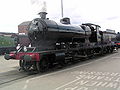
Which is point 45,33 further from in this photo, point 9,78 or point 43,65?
point 9,78

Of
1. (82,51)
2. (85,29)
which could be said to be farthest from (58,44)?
(85,29)

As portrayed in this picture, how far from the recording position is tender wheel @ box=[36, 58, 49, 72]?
28.6 feet

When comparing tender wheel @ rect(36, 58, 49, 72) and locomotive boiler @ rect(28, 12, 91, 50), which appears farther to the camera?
locomotive boiler @ rect(28, 12, 91, 50)

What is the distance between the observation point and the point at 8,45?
Answer: 2600 cm

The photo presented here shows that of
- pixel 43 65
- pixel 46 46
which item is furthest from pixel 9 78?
pixel 46 46

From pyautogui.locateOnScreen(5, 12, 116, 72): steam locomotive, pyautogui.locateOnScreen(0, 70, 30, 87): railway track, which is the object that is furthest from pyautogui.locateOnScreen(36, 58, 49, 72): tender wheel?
pyautogui.locateOnScreen(0, 70, 30, 87): railway track

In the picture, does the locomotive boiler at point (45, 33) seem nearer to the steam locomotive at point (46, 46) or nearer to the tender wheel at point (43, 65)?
the steam locomotive at point (46, 46)

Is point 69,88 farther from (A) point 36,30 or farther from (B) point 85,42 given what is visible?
(B) point 85,42

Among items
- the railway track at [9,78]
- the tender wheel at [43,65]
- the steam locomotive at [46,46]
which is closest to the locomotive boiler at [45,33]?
the steam locomotive at [46,46]

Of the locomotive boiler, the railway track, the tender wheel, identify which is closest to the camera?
the railway track

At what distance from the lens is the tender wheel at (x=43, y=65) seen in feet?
28.6

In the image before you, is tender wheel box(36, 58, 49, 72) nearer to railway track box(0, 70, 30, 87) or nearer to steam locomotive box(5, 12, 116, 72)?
steam locomotive box(5, 12, 116, 72)

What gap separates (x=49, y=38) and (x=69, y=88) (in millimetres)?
4381

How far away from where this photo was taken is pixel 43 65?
9.06 metres
